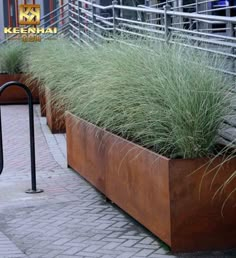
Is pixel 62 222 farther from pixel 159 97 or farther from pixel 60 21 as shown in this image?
pixel 60 21

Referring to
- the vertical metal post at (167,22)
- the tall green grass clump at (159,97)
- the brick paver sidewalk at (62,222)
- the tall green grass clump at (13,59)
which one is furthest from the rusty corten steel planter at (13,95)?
the vertical metal post at (167,22)

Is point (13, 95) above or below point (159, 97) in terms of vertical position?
below

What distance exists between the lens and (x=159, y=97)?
520 cm

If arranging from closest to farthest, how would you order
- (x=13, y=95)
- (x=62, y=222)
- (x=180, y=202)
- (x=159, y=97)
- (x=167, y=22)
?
(x=180, y=202) → (x=159, y=97) → (x=62, y=222) → (x=167, y=22) → (x=13, y=95)

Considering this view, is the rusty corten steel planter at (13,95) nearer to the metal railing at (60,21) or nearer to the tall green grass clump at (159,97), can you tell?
the metal railing at (60,21)

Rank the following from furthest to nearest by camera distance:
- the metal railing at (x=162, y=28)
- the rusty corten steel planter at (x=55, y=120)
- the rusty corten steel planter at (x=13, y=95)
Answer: the rusty corten steel planter at (x=13, y=95)
the rusty corten steel planter at (x=55, y=120)
the metal railing at (x=162, y=28)

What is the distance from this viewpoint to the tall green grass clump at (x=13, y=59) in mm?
15852

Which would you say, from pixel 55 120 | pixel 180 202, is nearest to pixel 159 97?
pixel 180 202

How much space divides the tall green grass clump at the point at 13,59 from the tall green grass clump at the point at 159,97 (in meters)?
9.18

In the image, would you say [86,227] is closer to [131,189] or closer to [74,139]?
[131,189]

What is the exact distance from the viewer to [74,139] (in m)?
7.68

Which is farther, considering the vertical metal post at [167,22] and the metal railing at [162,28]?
the vertical metal post at [167,22]

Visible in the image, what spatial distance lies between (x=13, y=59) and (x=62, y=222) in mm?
10712
